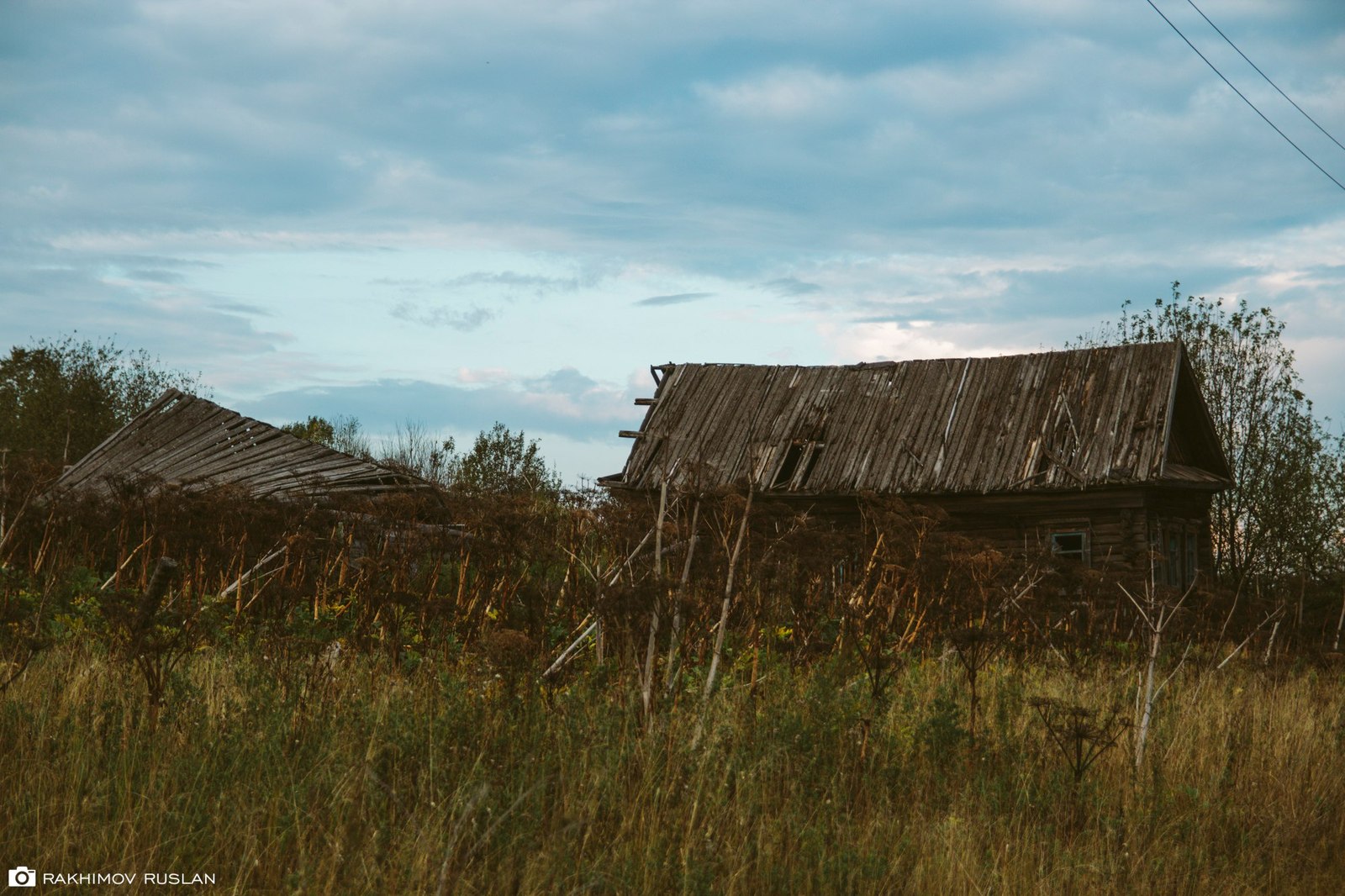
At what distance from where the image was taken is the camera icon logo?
3.47 metres

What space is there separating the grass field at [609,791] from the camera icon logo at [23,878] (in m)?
0.07

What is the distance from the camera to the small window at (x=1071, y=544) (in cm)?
1720

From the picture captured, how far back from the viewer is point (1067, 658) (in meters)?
8.48

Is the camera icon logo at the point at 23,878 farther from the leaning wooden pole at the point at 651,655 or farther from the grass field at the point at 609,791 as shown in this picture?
the leaning wooden pole at the point at 651,655

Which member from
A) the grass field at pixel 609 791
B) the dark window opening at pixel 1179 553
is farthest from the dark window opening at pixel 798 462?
the grass field at pixel 609 791

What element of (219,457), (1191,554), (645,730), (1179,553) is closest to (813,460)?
(1179,553)

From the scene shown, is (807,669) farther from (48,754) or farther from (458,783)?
(48,754)

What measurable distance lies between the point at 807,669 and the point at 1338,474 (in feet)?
60.3

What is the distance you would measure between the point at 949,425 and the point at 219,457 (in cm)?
1208

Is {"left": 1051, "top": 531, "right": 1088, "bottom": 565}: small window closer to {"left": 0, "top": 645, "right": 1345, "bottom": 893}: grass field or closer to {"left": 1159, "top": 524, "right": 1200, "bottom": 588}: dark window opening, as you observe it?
{"left": 1159, "top": 524, "right": 1200, "bottom": 588}: dark window opening

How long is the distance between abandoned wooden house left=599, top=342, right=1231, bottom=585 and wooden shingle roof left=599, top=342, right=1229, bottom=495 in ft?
0.09

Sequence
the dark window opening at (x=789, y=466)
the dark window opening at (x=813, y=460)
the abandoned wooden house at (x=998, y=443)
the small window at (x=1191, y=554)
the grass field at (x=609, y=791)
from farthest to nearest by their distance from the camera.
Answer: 1. the dark window opening at (x=789, y=466)
2. the dark window opening at (x=813, y=460)
3. the small window at (x=1191, y=554)
4. the abandoned wooden house at (x=998, y=443)
5. the grass field at (x=609, y=791)

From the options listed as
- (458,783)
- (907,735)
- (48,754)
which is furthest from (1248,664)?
(48,754)

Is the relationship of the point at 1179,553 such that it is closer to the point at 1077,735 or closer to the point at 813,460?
the point at 813,460
